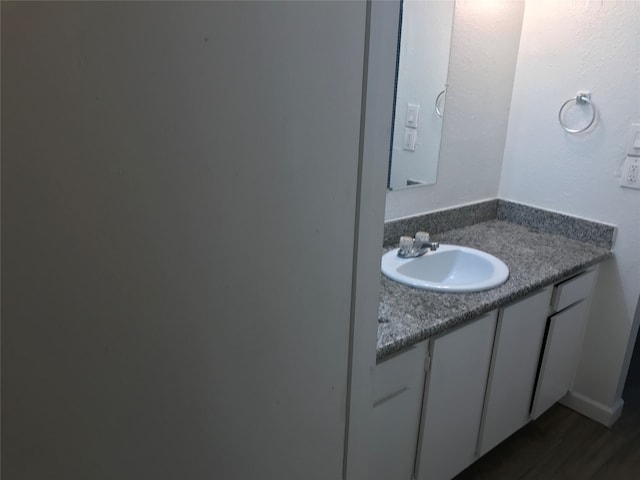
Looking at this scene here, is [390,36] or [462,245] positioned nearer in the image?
[390,36]

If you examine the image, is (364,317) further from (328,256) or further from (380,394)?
(380,394)

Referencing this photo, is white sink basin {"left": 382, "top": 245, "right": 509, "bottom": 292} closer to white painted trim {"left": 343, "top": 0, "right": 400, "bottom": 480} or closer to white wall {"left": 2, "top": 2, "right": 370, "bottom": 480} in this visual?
white painted trim {"left": 343, "top": 0, "right": 400, "bottom": 480}

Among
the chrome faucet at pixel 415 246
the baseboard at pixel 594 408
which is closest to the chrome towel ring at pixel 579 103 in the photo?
the chrome faucet at pixel 415 246

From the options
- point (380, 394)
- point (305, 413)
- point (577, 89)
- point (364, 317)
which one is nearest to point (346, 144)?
point (364, 317)

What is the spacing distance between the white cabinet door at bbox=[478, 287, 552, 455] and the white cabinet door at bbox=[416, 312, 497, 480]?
5cm

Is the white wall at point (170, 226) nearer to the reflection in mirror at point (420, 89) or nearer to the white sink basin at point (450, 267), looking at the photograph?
the white sink basin at point (450, 267)

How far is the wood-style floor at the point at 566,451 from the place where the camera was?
1.81 m

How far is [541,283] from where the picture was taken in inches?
60.3

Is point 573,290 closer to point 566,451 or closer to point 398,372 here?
point 566,451

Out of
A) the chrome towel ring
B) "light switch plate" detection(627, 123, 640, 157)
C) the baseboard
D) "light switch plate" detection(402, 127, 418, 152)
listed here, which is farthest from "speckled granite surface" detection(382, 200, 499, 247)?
the baseboard

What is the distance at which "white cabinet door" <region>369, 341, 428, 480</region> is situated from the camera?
3.87ft

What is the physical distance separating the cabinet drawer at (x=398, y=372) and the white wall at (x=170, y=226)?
1.63 ft

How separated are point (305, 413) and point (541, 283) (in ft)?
3.63

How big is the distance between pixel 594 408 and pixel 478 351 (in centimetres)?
106
